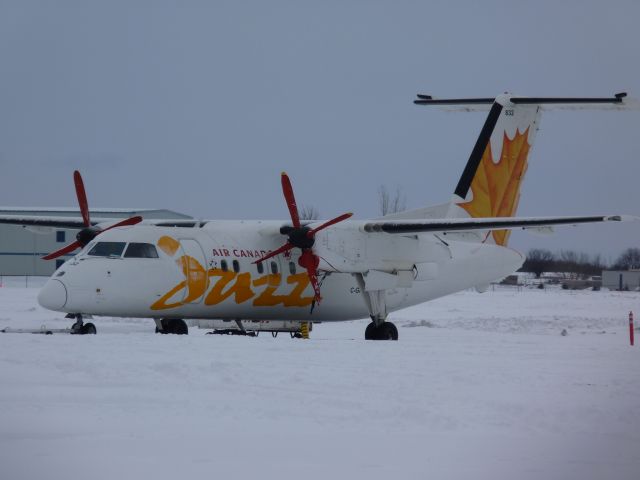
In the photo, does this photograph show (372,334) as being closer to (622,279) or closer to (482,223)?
(482,223)

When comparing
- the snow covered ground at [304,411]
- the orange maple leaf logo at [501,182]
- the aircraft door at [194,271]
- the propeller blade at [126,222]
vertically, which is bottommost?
the snow covered ground at [304,411]

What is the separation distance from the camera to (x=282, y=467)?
29.7 feet

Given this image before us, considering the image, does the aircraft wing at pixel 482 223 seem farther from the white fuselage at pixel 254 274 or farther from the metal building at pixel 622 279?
the metal building at pixel 622 279

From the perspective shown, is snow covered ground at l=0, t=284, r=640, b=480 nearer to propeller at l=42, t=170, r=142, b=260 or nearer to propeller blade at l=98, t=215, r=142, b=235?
propeller blade at l=98, t=215, r=142, b=235

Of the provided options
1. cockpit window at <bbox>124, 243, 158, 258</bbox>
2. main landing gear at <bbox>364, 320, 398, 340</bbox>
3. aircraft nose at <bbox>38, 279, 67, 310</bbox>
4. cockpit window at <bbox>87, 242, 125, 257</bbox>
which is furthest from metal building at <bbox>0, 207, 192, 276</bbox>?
aircraft nose at <bbox>38, 279, 67, 310</bbox>

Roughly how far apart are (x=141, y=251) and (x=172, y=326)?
8.89 ft

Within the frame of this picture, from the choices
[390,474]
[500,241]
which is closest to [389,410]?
[390,474]

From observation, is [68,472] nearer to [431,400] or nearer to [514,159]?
[431,400]

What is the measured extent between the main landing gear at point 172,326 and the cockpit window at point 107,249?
8.53 ft

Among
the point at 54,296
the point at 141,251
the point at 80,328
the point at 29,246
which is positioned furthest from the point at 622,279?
the point at 54,296

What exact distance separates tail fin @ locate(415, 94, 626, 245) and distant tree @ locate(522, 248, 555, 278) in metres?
103

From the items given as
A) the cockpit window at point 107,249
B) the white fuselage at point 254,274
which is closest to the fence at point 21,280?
the white fuselage at point 254,274

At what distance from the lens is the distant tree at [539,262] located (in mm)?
129500

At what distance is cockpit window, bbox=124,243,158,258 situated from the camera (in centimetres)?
2075
